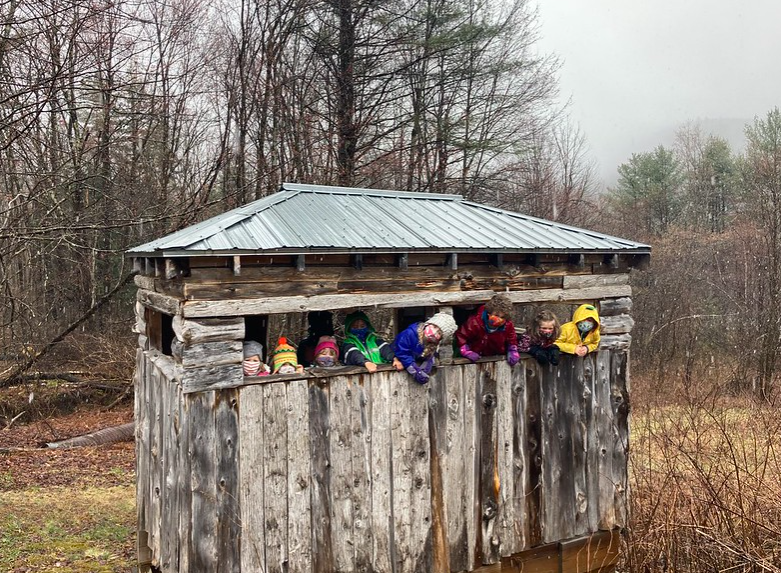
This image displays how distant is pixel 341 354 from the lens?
6.36 metres

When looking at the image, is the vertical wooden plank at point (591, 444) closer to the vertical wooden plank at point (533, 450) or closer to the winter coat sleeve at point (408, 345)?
the vertical wooden plank at point (533, 450)

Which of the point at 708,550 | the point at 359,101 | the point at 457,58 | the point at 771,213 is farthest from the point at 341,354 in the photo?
the point at 771,213

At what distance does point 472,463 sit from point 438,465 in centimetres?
36

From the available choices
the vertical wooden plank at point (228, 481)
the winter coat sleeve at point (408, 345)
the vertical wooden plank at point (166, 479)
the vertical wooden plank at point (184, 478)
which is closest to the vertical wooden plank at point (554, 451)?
the winter coat sleeve at point (408, 345)

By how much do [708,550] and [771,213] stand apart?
15197mm

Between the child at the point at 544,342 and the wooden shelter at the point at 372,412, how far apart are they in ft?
Answer: 0.48

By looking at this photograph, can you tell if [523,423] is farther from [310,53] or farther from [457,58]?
[457,58]

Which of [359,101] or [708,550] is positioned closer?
[708,550]

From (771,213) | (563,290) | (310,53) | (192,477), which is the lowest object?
(192,477)

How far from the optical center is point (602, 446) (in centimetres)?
635

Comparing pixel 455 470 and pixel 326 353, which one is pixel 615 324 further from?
pixel 326 353

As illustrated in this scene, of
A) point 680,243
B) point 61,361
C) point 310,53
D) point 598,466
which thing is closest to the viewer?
point 598,466

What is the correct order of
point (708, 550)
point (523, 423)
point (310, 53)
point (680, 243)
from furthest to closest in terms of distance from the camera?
point (680, 243) < point (310, 53) < point (523, 423) < point (708, 550)

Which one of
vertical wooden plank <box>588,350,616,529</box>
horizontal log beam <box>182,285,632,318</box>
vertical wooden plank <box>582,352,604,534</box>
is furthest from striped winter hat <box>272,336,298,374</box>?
vertical wooden plank <box>588,350,616,529</box>
